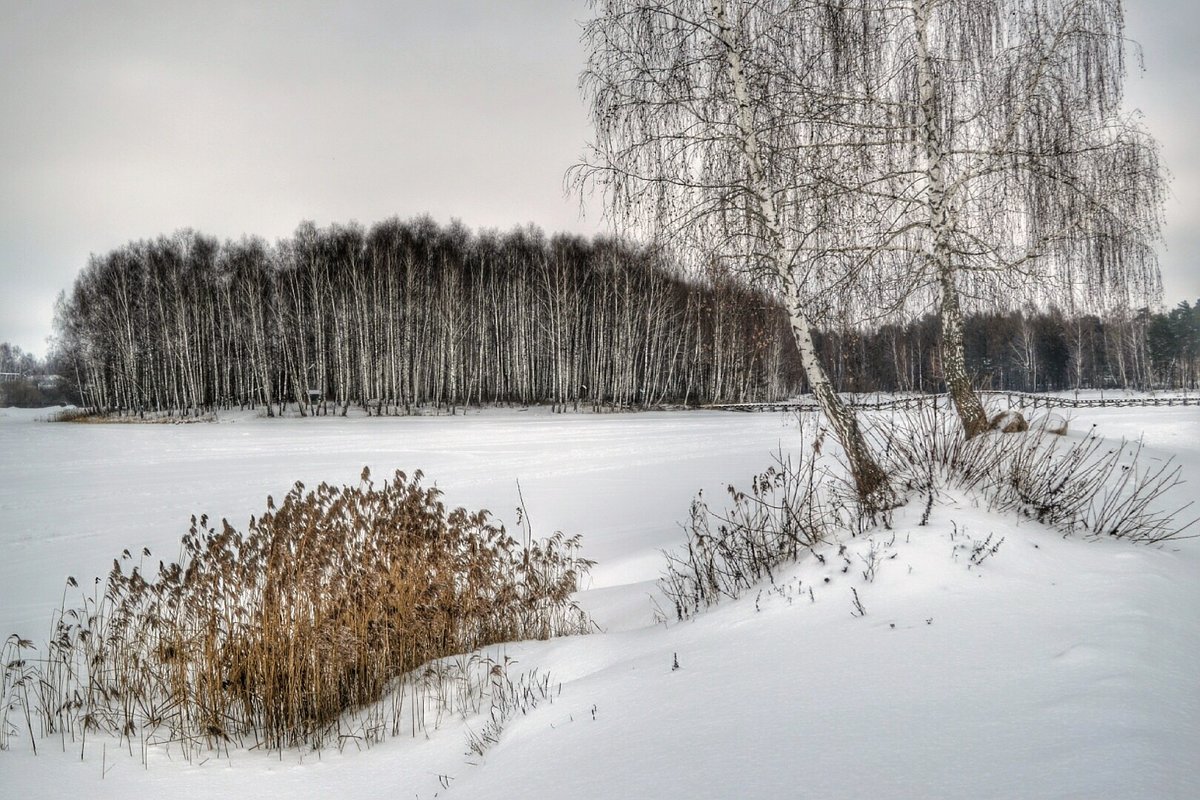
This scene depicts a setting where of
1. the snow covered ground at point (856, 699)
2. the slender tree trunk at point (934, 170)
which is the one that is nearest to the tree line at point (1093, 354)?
the slender tree trunk at point (934, 170)

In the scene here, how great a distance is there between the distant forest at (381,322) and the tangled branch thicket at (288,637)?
26230 mm

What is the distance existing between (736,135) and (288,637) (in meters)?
5.80

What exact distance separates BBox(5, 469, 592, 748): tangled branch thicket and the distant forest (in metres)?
26.2

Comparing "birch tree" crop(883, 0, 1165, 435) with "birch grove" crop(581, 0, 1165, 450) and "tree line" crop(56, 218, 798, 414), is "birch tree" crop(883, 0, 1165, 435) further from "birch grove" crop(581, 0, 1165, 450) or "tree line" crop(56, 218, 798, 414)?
"tree line" crop(56, 218, 798, 414)

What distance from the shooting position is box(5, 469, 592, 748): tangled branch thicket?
11.8 feet

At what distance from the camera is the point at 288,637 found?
12.3ft

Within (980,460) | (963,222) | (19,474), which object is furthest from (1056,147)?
(19,474)

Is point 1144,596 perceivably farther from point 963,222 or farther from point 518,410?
point 518,410

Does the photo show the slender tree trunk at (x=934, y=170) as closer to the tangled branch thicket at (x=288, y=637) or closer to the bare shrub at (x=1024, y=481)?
the bare shrub at (x=1024, y=481)

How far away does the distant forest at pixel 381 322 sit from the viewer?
105 feet

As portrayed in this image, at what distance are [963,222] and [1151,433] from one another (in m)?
9.52

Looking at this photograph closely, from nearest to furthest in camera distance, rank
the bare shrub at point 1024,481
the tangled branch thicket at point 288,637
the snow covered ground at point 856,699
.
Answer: the snow covered ground at point 856,699, the tangled branch thicket at point 288,637, the bare shrub at point 1024,481

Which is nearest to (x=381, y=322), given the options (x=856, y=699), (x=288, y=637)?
(x=288, y=637)

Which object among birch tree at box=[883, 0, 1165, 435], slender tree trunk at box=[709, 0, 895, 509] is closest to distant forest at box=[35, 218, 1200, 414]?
birch tree at box=[883, 0, 1165, 435]
